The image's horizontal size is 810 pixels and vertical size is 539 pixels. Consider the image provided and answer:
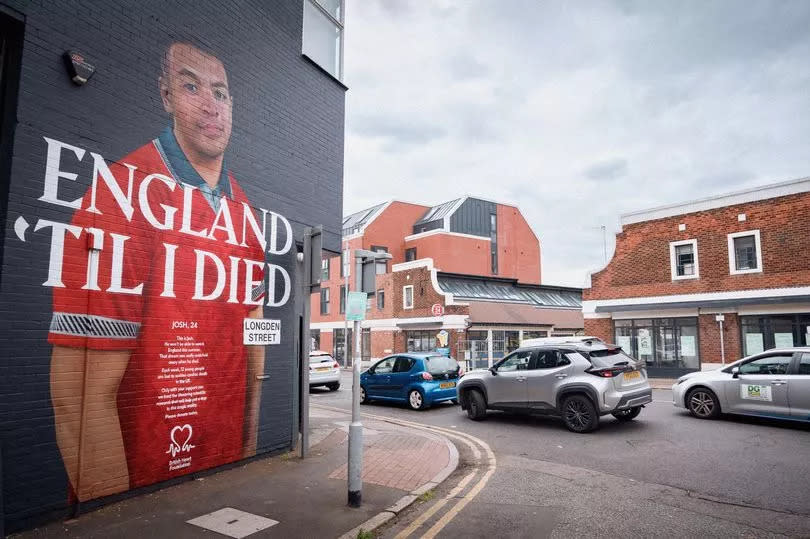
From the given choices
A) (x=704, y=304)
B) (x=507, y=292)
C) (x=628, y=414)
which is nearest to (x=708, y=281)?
Result: (x=704, y=304)

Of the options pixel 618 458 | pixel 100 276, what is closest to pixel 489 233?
pixel 618 458

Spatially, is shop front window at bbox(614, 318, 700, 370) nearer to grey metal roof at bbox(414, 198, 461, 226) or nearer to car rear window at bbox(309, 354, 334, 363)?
car rear window at bbox(309, 354, 334, 363)

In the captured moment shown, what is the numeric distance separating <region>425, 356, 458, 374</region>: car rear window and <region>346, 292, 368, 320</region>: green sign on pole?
26.9 feet

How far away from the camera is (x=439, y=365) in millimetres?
14781

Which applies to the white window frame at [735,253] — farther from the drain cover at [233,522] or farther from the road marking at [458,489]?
the drain cover at [233,522]

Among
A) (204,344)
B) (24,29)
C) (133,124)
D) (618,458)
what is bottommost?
(618,458)

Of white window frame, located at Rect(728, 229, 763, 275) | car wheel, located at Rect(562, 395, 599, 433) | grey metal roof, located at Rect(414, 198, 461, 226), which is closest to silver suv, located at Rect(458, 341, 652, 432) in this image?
car wheel, located at Rect(562, 395, 599, 433)

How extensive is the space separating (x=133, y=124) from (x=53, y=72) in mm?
953

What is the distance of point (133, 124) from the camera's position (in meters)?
6.24

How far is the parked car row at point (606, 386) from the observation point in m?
10.0

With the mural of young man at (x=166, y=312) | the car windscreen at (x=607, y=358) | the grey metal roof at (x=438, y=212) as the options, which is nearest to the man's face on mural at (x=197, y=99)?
the mural of young man at (x=166, y=312)

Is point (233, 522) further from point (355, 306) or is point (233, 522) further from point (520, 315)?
point (520, 315)

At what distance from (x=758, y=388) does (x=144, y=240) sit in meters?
11.3

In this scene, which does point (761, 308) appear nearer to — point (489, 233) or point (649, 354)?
point (649, 354)
